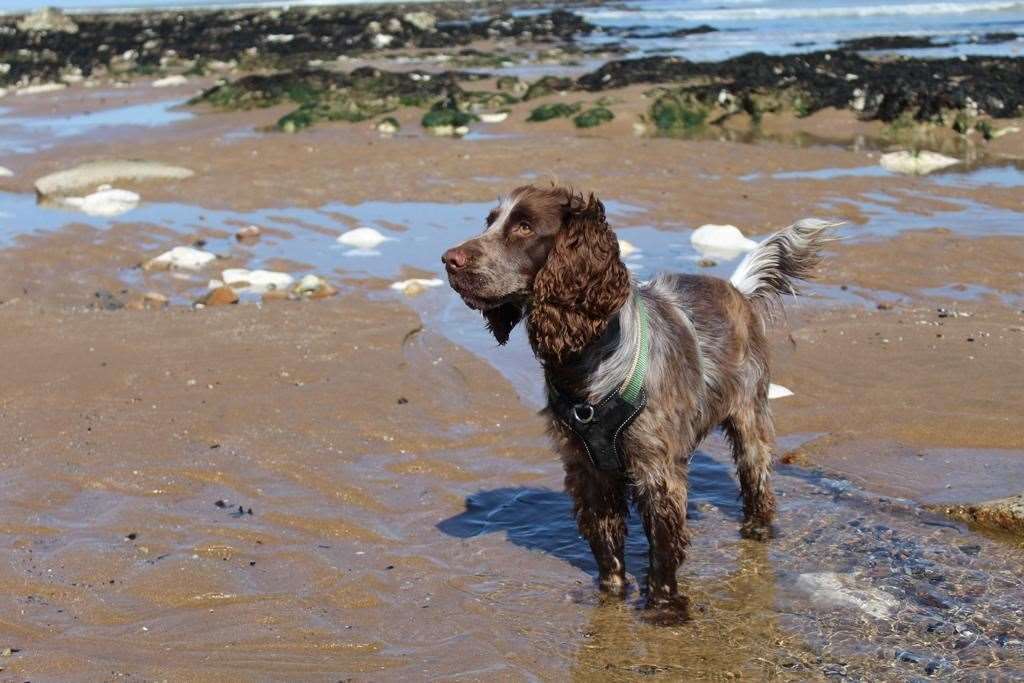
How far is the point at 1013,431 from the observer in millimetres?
7508

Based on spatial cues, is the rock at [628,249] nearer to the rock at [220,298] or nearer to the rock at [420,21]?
the rock at [220,298]

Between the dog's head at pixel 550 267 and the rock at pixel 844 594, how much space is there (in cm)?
172

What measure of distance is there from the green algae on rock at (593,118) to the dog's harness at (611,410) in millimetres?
16451

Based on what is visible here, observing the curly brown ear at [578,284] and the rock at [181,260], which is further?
the rock at [181,260]

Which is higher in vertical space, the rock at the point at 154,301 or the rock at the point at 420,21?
the rock at the point at 420,21

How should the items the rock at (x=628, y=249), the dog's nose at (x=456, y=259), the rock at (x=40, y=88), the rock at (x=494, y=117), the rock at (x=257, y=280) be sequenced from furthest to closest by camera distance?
the rock at (x=40, y=88)
the rock at (x=494, y=117)
the rock at (x=628, y=249)
the rock at (x=257, y=280)
the dog's nose at (x=456, y=259)

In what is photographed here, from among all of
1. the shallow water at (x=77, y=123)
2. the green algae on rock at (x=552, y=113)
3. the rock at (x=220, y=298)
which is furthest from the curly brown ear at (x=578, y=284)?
the shallow water at (x=77, y=123)

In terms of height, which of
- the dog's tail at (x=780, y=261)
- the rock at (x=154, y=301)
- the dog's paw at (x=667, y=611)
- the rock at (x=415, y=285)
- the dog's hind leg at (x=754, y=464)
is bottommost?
the rock at (x=154, y=301)

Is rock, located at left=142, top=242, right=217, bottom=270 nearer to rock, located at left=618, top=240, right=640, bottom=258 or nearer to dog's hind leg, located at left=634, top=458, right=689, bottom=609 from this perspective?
rock, located at left=618, top=240, right=640, bottom=258

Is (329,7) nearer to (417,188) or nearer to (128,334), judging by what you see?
(417,188)

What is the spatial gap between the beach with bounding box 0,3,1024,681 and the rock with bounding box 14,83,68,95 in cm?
1697

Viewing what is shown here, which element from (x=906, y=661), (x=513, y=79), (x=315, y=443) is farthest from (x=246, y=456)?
(x=513, y=79)

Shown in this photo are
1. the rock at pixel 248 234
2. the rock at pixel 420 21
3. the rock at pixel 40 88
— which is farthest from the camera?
the rock at pixel 420 21

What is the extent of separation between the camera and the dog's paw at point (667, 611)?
5496 millimetres
